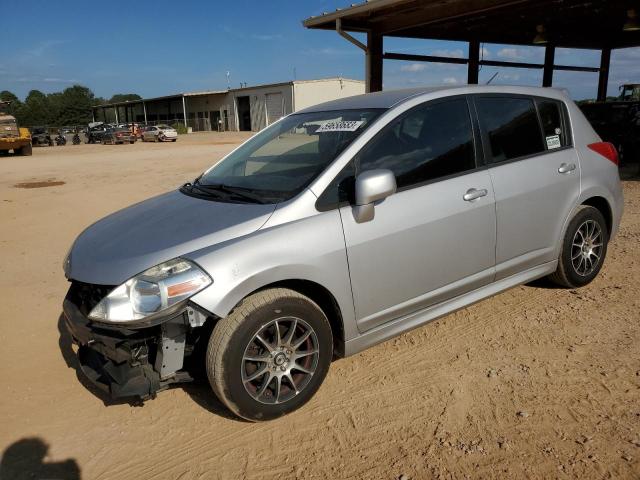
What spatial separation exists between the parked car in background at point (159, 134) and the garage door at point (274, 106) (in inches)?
388

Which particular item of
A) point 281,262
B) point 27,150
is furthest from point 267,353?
point 27,150

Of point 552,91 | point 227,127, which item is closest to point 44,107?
point 227,127

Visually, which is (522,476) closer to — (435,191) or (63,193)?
(435,191)

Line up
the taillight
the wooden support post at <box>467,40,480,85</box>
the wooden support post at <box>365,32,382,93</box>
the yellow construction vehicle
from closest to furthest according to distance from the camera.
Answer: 1. the taillight
2. the wooden support post at <box>365,32,382,93</box>
3. the wooden support post at <box>467,40,480,85</box>
4. the yellow construction vehicle

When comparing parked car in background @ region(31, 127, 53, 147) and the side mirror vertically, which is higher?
parked car in background @ region(31, 127, 53, 147)

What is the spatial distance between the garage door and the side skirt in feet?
142

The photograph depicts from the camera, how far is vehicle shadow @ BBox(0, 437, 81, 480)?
2.51 metres

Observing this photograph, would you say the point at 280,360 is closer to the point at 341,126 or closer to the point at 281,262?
the point at 281,262

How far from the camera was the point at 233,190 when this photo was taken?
3.33m

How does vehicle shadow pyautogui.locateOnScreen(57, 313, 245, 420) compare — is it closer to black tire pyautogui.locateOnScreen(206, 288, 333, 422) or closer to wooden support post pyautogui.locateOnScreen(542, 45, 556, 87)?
black tire pyautogui.locateOnScreen(206, 288, 333, 422)

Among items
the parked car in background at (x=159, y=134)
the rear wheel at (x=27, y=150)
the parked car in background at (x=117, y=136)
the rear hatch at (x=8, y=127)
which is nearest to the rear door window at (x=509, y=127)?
the rear hatch at (x=8, y=127)

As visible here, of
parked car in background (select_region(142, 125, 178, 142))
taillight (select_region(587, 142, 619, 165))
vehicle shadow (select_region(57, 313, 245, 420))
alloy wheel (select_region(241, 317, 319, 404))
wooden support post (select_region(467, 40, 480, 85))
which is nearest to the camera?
alloy wheel (select_region(241, 317, 319, 404))

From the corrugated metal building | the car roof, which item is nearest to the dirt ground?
the car roof

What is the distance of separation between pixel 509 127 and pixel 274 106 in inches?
1759
